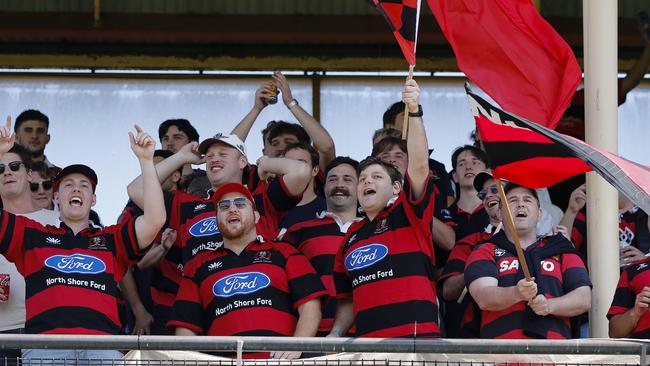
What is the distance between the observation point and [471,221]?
909cm

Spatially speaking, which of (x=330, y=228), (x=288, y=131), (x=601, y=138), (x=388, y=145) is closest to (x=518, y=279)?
(x=601, y=138)

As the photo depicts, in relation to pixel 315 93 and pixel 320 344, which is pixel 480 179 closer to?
pixel 320 344

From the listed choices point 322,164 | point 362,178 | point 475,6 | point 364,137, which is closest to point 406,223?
point 362,178

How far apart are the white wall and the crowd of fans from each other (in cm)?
423

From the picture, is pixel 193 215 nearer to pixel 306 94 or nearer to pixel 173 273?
pixel 173 273

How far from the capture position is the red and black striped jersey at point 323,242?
870 centimetres

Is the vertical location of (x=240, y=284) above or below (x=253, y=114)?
below

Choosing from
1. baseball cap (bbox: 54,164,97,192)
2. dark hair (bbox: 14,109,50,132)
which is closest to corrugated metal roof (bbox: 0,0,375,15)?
dark hair (bbox: 14,109,50,132)

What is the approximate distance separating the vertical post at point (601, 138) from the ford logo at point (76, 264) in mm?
2805

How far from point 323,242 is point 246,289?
839 millimetres

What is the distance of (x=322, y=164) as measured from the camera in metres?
10.2

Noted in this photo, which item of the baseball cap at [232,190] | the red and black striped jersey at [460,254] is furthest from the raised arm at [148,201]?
the red and black striped jersey at [460,254]

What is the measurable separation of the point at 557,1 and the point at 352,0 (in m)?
1.93

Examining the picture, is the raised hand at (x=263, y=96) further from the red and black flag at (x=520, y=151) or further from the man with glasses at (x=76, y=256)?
the red and black flag at (x=520, y=151)
